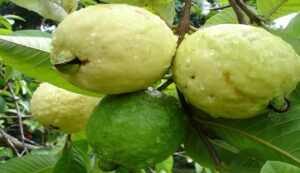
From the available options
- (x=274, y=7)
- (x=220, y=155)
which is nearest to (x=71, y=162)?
(x=220, y=155)

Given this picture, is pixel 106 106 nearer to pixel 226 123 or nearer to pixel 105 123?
pixel 105 123

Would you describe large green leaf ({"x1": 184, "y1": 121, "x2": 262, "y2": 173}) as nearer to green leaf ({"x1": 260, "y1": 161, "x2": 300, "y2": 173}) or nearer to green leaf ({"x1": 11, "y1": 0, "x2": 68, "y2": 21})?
green leaf ({"x1": 260, "y1": 161, "x2": 300, "y2": 173})

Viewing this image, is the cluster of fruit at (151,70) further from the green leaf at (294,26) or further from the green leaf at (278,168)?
the green leaf at (294,26)

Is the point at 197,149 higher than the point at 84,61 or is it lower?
lower

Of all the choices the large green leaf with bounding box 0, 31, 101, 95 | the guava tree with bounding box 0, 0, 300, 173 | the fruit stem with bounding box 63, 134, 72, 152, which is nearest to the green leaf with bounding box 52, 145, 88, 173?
the fruit stem with bounding box 63, 134, 72, 152

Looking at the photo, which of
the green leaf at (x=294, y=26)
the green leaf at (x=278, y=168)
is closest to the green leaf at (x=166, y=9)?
the green leaf at (x=294, y=26)

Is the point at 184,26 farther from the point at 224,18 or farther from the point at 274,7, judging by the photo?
the point at 224,18

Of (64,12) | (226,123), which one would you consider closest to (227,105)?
(226,123)
